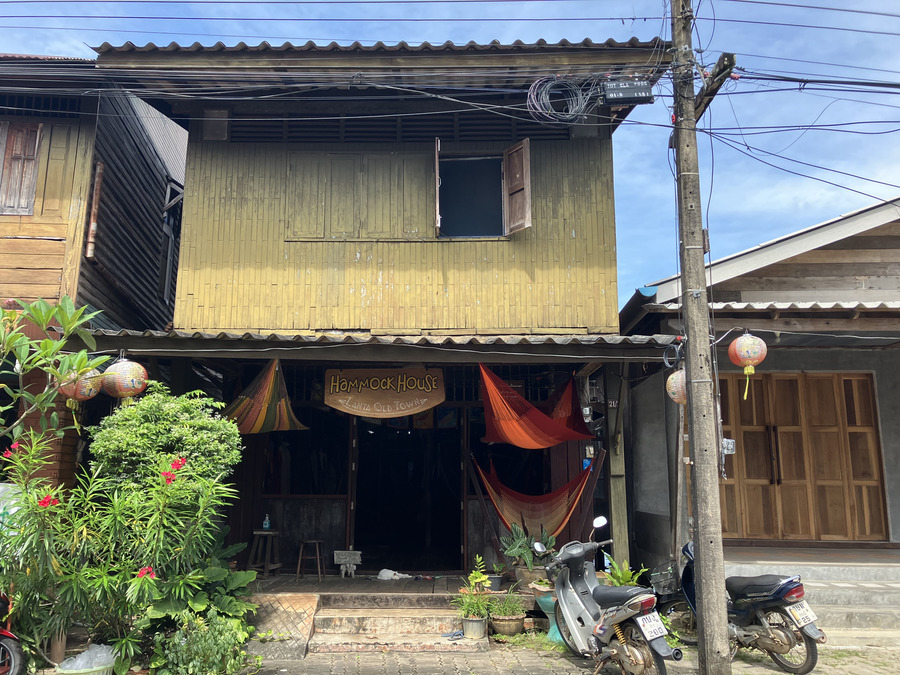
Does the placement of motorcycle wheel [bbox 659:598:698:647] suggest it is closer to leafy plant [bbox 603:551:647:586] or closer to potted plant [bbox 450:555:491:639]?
leafy plant [bbox 603:551:647:586]

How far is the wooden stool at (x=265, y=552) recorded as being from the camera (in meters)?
9.12

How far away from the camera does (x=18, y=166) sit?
916cm

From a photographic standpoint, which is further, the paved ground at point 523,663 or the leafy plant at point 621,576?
the leafy plant at point 621,576

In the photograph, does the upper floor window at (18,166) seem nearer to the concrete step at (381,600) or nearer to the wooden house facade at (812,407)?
the concrete step at (381,600)

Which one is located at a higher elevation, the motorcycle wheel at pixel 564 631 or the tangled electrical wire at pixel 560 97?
the tangled electrical wire at pixel 560 97

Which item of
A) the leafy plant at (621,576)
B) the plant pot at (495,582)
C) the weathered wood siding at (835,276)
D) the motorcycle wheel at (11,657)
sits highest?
the weathered wood siding at (835,276)

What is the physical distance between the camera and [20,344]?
6.21 meters

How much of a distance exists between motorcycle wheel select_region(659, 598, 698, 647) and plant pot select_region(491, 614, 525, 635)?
1.52 meters

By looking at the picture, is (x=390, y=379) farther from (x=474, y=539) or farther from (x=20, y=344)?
(x=20, y=344)

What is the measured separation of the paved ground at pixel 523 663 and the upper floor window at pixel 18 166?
22.3 feet


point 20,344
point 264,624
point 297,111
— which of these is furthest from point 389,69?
point 264,624

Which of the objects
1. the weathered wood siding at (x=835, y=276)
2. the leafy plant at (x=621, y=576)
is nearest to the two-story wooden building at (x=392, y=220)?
the leafy plant at (x=621, y=576)

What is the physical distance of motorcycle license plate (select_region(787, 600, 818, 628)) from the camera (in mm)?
6059

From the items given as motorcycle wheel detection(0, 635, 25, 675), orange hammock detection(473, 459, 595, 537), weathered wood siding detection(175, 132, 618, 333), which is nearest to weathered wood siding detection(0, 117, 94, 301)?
weathered wood siding detection(175, 132, 618, 333)
